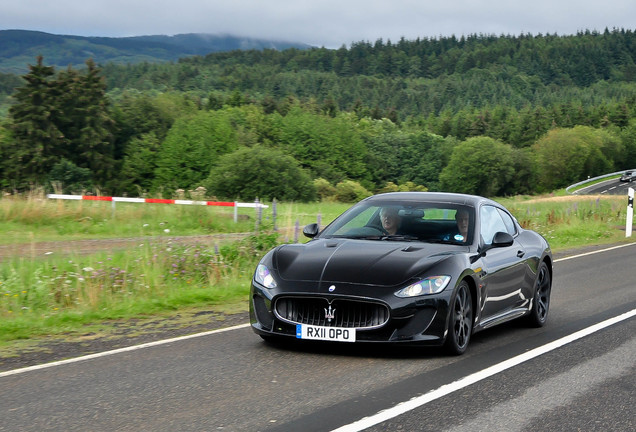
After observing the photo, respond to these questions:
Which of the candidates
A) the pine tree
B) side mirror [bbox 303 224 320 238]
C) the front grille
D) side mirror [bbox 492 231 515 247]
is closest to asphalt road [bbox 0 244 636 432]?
the front grille

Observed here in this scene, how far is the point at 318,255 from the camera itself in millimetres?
7676

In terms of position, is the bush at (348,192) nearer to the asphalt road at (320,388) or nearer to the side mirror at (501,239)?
the side mirror at (501,239)

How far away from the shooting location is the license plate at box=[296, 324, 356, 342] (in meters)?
7.09

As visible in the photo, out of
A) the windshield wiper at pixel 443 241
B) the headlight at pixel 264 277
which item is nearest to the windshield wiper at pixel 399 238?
the windshield wiper at pixel 443 241

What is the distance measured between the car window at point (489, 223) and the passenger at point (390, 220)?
0.82m

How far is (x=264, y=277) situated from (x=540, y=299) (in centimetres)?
356

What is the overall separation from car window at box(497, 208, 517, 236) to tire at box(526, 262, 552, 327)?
515 mm

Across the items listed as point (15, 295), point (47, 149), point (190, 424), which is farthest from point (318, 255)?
point (47, 149)

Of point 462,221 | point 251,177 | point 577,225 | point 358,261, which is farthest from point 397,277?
point 251,177

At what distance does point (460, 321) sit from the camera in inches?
299

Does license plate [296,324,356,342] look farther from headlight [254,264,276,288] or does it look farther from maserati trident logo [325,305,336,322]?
headlight [254,264,276,288]

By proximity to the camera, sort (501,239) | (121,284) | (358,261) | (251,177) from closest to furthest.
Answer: (358,261), (501,239), (121,284), (251,177)

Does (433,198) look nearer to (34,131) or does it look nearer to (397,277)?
(397,277)

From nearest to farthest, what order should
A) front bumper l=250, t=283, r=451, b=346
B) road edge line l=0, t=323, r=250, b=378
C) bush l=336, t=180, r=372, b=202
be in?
1. road edge line l=0, t=323, r=250, b=378
2. front bumper l=250, t=283, r=451, b=346
3. bush l=336, t=180, r=372, b=202
